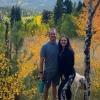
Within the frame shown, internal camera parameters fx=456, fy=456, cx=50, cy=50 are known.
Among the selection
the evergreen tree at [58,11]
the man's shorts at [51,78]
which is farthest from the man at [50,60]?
the evergreen tree at [58,11]

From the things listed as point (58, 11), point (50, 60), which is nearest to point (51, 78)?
point (50, 60)

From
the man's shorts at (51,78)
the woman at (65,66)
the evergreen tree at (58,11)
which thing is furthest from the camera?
the evergreen tree at (58,11)

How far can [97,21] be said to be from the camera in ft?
117

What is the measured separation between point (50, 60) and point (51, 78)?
1.34ft

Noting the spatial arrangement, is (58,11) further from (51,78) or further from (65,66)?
(65,66)

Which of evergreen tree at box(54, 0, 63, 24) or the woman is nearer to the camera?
the woman

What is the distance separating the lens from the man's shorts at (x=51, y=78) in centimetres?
983

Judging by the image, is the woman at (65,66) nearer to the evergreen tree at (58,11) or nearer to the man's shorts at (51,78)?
the man's shorts at (51,78)

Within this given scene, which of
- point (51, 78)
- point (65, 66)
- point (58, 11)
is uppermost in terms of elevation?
point (65, 66)

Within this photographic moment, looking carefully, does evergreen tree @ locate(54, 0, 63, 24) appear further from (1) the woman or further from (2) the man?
(1) the woman

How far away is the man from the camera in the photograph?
9.72 metres

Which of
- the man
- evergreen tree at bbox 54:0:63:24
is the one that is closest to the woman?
the man

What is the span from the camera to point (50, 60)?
9.75 metres

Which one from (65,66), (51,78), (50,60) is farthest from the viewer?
(51,78)
